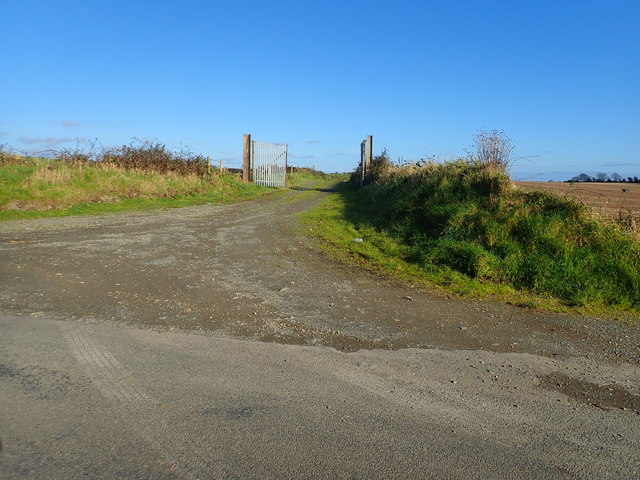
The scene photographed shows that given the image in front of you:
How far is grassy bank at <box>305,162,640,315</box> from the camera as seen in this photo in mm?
7473

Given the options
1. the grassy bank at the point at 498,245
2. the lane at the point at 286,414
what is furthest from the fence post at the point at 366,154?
the lane at the point at 286,414

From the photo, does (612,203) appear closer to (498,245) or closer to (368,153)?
(498,245)

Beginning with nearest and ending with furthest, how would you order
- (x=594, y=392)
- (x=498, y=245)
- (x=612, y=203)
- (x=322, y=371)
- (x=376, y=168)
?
(x=594, y=392) → (x=322, y=371) → (x=498, y=245) → (x=612, y=203) → (x=376, y=168)

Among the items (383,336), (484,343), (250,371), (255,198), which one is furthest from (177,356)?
(255,198)

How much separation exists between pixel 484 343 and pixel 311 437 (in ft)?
9.10

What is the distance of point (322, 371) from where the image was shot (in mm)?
4367

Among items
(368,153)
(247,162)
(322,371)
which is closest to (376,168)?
(368,153)

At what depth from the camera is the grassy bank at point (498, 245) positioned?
747 cm

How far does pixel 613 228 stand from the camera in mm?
8703

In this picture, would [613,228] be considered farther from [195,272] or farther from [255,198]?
[255,198]

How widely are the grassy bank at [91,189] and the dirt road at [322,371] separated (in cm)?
877

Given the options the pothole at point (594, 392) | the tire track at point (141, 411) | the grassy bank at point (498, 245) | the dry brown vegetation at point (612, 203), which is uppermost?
the dry brown vegetation at point (612, 203)

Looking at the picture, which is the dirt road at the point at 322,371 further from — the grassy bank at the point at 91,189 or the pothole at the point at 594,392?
the grassy bank at the point at 91,189

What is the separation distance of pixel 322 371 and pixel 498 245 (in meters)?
5.92
